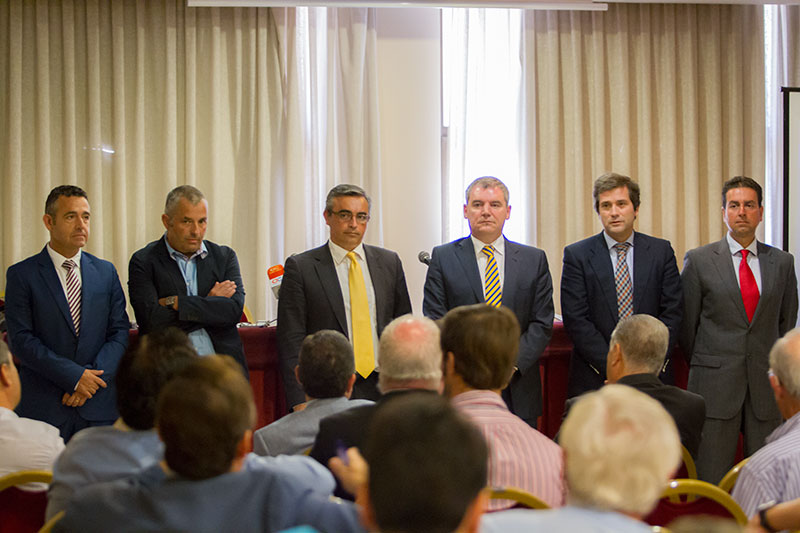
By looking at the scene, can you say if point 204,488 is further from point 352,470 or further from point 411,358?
point 411,358

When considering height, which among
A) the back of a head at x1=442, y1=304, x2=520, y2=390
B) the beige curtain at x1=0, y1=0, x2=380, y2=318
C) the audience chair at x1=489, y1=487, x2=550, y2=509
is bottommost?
the audience chair at x1=489, y1=487, x2=550, y2=509

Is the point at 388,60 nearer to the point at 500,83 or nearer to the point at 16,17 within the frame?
the point at 500,83

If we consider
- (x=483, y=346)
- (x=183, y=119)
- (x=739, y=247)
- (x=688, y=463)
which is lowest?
(x=688, y=463)

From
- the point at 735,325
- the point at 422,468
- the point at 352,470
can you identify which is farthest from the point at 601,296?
the point at 422,468

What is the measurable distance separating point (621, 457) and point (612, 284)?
2.92 metres

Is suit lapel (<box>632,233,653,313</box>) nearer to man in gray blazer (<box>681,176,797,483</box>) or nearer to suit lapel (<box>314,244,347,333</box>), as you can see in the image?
man in gray blazer (<box>681,176,797,483</box>)

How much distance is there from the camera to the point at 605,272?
428 centimetres

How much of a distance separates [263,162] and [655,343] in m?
3.30

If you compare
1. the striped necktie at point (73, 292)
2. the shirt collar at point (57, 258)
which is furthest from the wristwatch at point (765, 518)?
the shirt collar at point (57, 258)

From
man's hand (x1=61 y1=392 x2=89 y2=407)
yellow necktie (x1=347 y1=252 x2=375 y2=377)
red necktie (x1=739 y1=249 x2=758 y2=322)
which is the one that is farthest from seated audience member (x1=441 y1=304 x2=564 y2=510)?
red necktie (x1=739 y1=249 x2=758 y2=322)

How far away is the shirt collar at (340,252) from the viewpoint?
4109 mm

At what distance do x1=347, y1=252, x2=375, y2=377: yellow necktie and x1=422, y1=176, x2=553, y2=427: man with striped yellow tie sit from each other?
329 mm

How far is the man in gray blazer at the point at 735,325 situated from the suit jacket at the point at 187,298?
231cm

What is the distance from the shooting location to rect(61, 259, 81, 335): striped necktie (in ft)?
12.8
